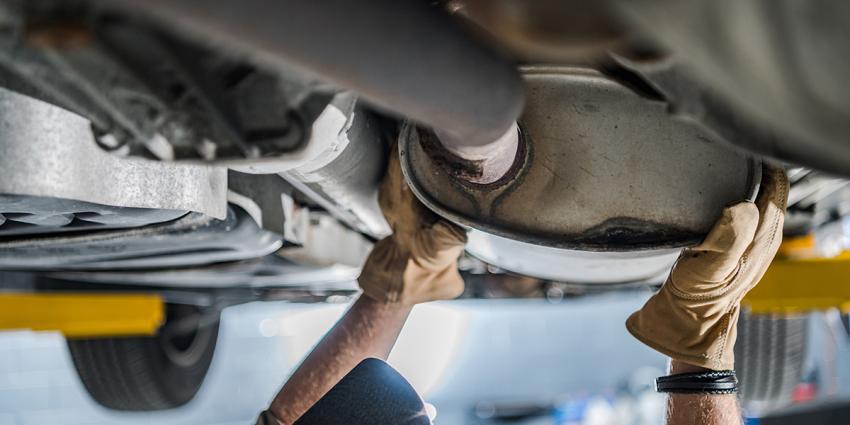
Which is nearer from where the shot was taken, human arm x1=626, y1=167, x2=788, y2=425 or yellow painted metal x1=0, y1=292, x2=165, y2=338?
human arm x1=626, y1=167, x2=788, y2=425

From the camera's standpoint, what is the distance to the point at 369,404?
0.93 m

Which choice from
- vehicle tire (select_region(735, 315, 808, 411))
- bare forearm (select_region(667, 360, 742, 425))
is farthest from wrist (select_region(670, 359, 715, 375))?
vehicle tire (select_region(735, 315, 808, 411))

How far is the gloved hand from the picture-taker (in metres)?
1.05

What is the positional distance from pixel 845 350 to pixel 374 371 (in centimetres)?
438

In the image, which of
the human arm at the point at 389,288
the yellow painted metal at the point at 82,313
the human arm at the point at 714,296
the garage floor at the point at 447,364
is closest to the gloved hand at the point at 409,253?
the human arm at the point at 389,288

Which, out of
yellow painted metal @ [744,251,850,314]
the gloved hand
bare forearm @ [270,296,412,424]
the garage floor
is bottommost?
the garage floor

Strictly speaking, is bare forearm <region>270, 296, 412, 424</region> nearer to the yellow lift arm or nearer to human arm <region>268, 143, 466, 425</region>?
human arm <region>268, 143, 466, 425</region>

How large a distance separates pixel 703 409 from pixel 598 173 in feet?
1.18

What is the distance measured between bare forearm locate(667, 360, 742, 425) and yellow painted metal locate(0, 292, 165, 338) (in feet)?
4.87

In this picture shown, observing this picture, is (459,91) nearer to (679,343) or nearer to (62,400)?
(679,343)

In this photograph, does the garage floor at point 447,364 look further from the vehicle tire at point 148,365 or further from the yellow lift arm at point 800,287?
the yellow lift arm at point 800,287

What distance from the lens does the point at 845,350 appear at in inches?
176

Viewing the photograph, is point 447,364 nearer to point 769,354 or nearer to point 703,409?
point 769,354

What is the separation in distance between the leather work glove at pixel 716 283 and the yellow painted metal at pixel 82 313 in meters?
1.46
